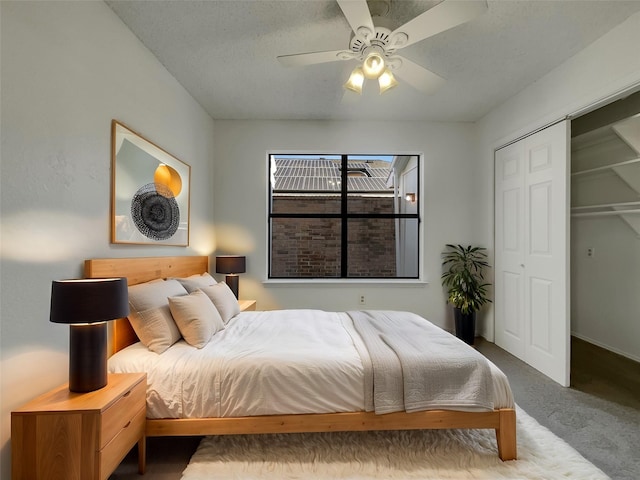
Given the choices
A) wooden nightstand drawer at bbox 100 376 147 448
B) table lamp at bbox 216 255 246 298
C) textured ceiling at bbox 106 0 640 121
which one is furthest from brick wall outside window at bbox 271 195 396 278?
wooden nightstand drawer at bbox 100 376 147 448

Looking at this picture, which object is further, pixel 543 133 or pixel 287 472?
pixel 543 133

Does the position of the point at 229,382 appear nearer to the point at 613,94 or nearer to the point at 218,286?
the point at 218,286

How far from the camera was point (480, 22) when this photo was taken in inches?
84.3

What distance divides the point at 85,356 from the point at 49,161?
963 millimetres

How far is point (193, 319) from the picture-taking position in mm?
1948

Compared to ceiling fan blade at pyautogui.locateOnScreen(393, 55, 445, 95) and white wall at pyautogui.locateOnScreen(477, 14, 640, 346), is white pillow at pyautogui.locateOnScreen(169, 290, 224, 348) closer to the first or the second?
ceiling fan blade at pyautogui.locateOnScreen(393, 55, 445, 95)

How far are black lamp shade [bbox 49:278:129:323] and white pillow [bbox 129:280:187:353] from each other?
1.67 ft

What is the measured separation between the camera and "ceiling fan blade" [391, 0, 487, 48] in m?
1.48

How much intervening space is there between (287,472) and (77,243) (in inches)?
65.3

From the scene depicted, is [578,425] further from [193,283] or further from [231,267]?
[231,267]

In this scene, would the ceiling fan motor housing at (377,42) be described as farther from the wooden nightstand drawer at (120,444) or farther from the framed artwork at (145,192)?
the wooden nightstand drawer at (120,444)

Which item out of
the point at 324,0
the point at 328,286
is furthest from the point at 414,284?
the point at 324,0

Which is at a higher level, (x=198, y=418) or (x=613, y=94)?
(x=613, y=94)

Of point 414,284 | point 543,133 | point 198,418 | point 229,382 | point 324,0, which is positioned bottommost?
point 198,418
